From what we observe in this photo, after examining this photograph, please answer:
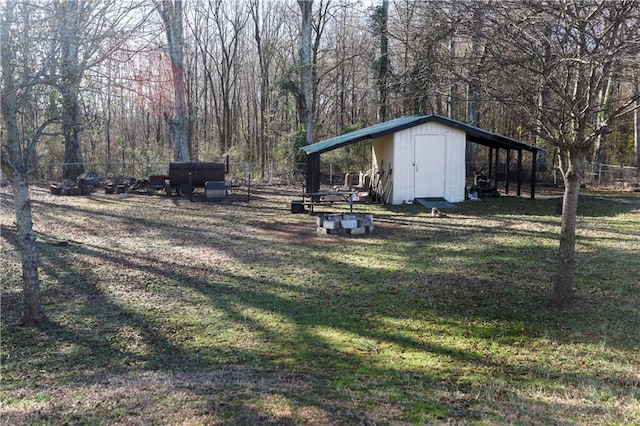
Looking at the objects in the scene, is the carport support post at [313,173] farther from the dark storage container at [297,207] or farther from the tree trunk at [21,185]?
the tree trunk at [21,185]

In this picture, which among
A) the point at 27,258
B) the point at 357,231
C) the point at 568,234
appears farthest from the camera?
the point at 357,231

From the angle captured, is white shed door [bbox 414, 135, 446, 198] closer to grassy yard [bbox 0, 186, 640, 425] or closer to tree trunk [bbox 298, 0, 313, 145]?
grassy yard [bbox 0, 186, 640, 425]

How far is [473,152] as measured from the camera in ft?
92.3

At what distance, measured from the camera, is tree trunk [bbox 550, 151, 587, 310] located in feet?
20.6

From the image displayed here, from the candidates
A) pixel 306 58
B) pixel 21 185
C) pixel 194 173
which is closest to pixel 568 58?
pixel 21 185

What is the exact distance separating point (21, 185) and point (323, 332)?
13.0 ft

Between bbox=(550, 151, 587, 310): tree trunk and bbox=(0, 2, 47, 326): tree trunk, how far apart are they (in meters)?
6.51

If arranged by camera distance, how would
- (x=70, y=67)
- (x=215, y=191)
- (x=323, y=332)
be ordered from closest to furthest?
1. (x=70, y=67)
2. (x=323, y=332)
3. (x=215, y=191)

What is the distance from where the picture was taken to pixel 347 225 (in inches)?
476

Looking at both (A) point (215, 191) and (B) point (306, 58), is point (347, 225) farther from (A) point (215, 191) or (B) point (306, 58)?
(B) point (306, 58)

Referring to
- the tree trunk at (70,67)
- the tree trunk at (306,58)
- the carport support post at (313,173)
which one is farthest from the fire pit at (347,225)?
the tree trunk at (306,58)

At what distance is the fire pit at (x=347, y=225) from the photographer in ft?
39.6

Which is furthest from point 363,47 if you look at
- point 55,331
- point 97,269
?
point 55,331

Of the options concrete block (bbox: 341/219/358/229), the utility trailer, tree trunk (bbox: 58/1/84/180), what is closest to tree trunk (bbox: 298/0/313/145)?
the utility trailer
